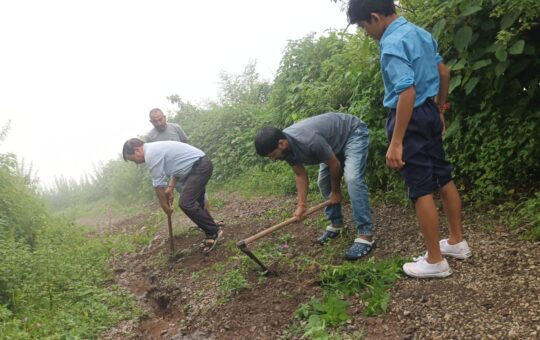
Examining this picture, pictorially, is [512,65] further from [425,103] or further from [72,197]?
[72,197]

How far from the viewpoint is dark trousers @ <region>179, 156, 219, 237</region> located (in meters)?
4.66

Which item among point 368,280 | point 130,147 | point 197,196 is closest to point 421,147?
point 368,280

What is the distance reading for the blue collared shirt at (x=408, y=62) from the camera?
7.93 ft

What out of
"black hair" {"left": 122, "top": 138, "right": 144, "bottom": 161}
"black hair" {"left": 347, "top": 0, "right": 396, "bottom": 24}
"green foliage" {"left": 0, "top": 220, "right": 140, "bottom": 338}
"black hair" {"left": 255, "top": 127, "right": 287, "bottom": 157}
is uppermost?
"black hair" {"left": 347, "top": 0, "right": 396, "bottom": 24}

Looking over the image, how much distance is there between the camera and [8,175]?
597 centimetres

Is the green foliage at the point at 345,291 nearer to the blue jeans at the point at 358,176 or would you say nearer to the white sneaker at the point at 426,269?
the white sneaker at the point at 426,269

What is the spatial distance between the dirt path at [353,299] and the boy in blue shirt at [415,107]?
0.27 meters

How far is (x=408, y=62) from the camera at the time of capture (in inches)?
96.0

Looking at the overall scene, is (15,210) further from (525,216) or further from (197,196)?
(525,216)

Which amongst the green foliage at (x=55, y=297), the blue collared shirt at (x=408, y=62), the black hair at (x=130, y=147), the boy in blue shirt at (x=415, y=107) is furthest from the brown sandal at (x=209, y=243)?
the blue collared shirt at (x=408, y=62)

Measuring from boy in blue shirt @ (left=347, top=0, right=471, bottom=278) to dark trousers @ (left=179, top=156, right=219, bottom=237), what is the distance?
256 centimetres

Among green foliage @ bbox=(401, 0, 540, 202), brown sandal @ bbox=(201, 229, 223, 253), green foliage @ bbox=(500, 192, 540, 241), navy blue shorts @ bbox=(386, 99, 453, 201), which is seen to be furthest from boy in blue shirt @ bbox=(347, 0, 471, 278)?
brown sandal @ bbox=(201, 229, 223, 253)

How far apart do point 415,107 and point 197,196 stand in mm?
2797

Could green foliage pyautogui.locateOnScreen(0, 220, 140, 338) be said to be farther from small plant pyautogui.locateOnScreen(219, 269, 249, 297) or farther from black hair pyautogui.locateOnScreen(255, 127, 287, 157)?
black hair pyautogui.locateOnScreen(255, 127, 287, 157)
